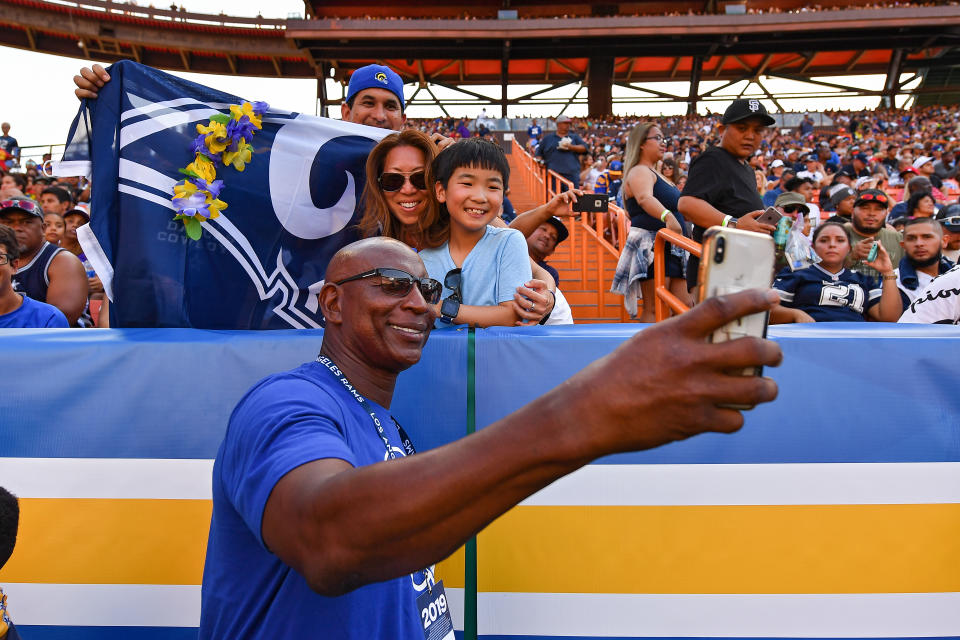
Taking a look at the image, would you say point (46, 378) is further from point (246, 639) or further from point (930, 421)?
point (930, 421)

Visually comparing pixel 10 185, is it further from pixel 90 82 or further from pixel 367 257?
pixel 367 257

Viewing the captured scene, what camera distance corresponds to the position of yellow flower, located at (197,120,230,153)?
2.72 m

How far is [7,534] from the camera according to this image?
171cm

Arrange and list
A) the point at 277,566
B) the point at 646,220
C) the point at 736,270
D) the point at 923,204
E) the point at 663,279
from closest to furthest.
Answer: the point at 736,270
the point at 277,566
the point at 663,279
the point at 646,220
the point at 923,204

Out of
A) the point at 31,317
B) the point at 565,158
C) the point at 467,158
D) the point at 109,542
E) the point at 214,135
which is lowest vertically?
the point at 109,542

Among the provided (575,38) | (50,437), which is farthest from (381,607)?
(575,38)

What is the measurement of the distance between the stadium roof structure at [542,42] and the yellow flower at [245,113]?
25199mm

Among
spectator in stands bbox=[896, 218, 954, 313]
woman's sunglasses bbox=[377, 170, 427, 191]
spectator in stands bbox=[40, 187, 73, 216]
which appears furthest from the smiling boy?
spectator in stands bbox=[40, 187, 73, 216]

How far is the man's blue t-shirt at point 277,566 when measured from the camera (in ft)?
3.57

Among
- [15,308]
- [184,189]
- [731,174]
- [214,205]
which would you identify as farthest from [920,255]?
[15,308]

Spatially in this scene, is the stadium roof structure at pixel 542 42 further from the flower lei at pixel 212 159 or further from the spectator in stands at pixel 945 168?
the flower lei at pixel 212 159

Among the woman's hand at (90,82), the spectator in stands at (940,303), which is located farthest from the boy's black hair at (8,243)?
the spectator in stands at (940,303)

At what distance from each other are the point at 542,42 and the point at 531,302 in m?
27.8

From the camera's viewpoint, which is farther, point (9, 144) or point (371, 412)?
point (9, 144)
